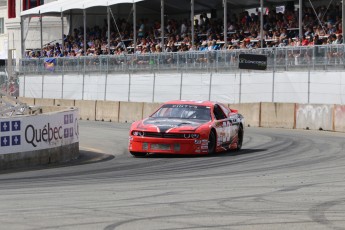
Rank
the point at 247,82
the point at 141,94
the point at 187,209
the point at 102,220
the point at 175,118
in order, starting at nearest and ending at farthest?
the point at 102,220
the point at 187,209
the point at 175,118
the point at 247,82
the point at 141,94

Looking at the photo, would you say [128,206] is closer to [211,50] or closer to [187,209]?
[187,209]

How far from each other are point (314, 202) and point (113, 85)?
31.2 metres

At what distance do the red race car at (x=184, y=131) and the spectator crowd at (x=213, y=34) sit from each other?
12120 mm

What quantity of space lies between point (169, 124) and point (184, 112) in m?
1.13

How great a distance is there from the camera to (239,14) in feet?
137

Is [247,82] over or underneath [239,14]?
underneath

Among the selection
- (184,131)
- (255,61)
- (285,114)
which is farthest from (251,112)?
(184,131)

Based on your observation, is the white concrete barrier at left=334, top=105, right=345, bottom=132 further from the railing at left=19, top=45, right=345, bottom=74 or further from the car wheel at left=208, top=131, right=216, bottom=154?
the car wheel at left=208, top=131, right=216, bottom=154

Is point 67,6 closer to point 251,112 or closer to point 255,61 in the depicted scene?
point 255,61

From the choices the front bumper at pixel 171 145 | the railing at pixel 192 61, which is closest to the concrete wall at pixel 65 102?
the railing at pixel 192 61

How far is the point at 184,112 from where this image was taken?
21.0 meters

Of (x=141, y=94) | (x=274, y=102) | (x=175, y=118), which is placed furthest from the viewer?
(x=141, y=94)

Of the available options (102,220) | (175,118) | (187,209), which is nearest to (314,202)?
(187,209)

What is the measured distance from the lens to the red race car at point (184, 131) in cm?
1983
